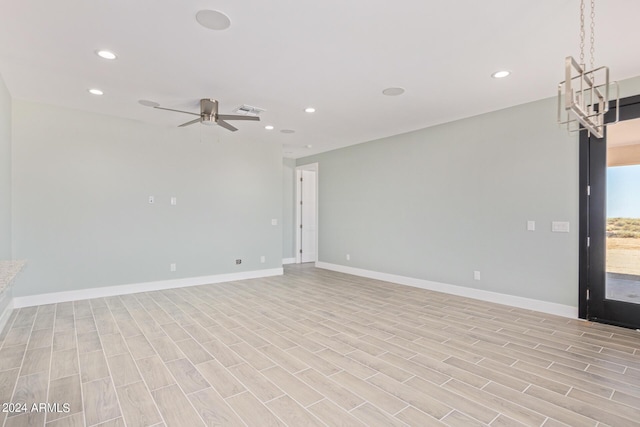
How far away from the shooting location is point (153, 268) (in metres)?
5.37

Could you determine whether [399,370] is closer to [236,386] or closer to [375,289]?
[236,386]

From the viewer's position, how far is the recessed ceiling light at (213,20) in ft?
7.96

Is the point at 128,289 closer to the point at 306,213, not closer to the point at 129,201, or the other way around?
the point at 129,201

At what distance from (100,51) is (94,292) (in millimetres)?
3569

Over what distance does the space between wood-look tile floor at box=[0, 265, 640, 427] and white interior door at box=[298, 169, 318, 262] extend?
4.01m

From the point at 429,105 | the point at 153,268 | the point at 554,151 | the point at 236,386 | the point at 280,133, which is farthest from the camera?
the point at 280,133

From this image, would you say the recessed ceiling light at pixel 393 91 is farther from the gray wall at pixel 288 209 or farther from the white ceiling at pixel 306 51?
the gray wall at pixel 288 209

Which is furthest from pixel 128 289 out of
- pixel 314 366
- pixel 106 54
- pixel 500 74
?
pixel 500 74

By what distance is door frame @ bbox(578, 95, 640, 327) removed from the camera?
3.69 metres

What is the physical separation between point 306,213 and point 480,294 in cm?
479

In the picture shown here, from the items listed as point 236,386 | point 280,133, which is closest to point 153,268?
point 280,133

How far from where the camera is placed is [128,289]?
5.11 m

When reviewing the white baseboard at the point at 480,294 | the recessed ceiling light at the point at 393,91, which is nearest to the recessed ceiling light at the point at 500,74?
the recessed ceiling light at the point at 393,91

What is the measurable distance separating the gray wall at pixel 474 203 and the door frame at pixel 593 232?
0.31 ft
